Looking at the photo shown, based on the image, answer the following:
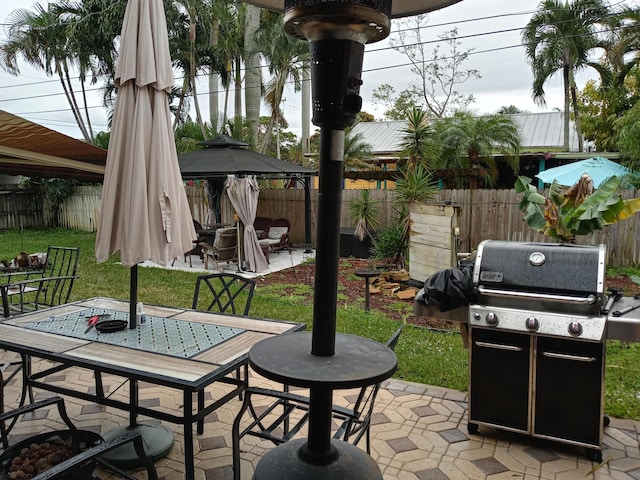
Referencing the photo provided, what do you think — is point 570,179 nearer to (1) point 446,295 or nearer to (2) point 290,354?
(1) point 446,295

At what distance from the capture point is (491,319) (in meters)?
3.33

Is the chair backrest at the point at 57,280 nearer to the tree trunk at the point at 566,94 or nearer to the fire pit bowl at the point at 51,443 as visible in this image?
the fire pit bowl at the point at 51,443

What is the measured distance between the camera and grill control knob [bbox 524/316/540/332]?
126 inches

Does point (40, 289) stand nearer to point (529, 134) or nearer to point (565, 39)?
point (565, 39)

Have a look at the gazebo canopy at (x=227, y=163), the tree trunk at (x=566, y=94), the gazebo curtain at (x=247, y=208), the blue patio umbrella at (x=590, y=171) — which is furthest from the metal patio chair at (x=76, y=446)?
the tree trunk at (x=566, y=94)

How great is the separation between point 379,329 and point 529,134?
18.4m

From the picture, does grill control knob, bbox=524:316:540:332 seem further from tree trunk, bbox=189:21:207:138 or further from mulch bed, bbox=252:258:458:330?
tree trunk, bbox=189:21:207:138

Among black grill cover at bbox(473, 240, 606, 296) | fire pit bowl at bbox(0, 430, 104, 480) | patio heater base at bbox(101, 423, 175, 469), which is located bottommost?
patio heater base at bbox(101, 423, 175, 469)

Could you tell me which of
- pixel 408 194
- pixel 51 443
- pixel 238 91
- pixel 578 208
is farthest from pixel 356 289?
pixel 238 91

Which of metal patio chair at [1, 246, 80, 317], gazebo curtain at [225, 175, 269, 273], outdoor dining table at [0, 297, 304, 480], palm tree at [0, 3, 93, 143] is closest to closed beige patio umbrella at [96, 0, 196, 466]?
outdoor dining table at [0, 297, 304, 480]

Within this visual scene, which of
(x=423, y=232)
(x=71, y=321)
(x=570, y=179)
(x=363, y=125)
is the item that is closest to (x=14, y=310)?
(x=71, y=321)

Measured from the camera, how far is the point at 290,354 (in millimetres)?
1174

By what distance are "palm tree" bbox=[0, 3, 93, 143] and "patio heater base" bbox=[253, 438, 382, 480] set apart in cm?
2164

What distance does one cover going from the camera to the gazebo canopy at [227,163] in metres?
10.8
